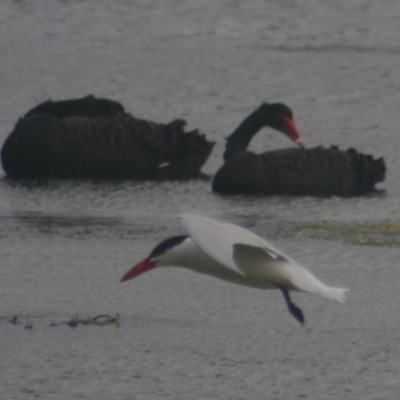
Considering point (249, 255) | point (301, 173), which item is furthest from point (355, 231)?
point (249, 255)

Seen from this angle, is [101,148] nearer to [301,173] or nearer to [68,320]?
[301,173]

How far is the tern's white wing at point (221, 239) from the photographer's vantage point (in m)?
6.00

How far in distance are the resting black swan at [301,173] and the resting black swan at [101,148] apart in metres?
0.81

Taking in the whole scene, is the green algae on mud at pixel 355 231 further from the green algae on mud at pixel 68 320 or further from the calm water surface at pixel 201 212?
the green algae on mud at pixel 68 320

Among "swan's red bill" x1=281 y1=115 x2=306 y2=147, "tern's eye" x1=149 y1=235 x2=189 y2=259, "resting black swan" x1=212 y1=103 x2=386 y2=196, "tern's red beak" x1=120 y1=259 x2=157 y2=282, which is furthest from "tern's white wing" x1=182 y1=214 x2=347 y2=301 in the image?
"swan's red bill" x1=281 y1=115 x2=306 y2=147

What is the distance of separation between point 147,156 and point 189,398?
6897 millimetres

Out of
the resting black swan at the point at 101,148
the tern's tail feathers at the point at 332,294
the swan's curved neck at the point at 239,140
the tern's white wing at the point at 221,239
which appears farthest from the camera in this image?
the resting black swan at the point at 101,148

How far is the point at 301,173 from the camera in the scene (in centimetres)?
1105

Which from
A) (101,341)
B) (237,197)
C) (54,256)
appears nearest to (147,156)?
(237,197)

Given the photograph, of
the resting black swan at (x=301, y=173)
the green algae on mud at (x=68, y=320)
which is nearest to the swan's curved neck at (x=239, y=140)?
the resting black swan at (x=301, y=173)

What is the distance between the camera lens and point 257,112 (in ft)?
39.9

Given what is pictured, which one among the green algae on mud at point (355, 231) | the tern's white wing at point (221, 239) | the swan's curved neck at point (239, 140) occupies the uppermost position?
the tern's white wing at point (221, 239)

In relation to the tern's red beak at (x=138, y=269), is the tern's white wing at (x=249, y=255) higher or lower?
higher

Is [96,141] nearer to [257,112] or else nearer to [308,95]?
[257,112]
